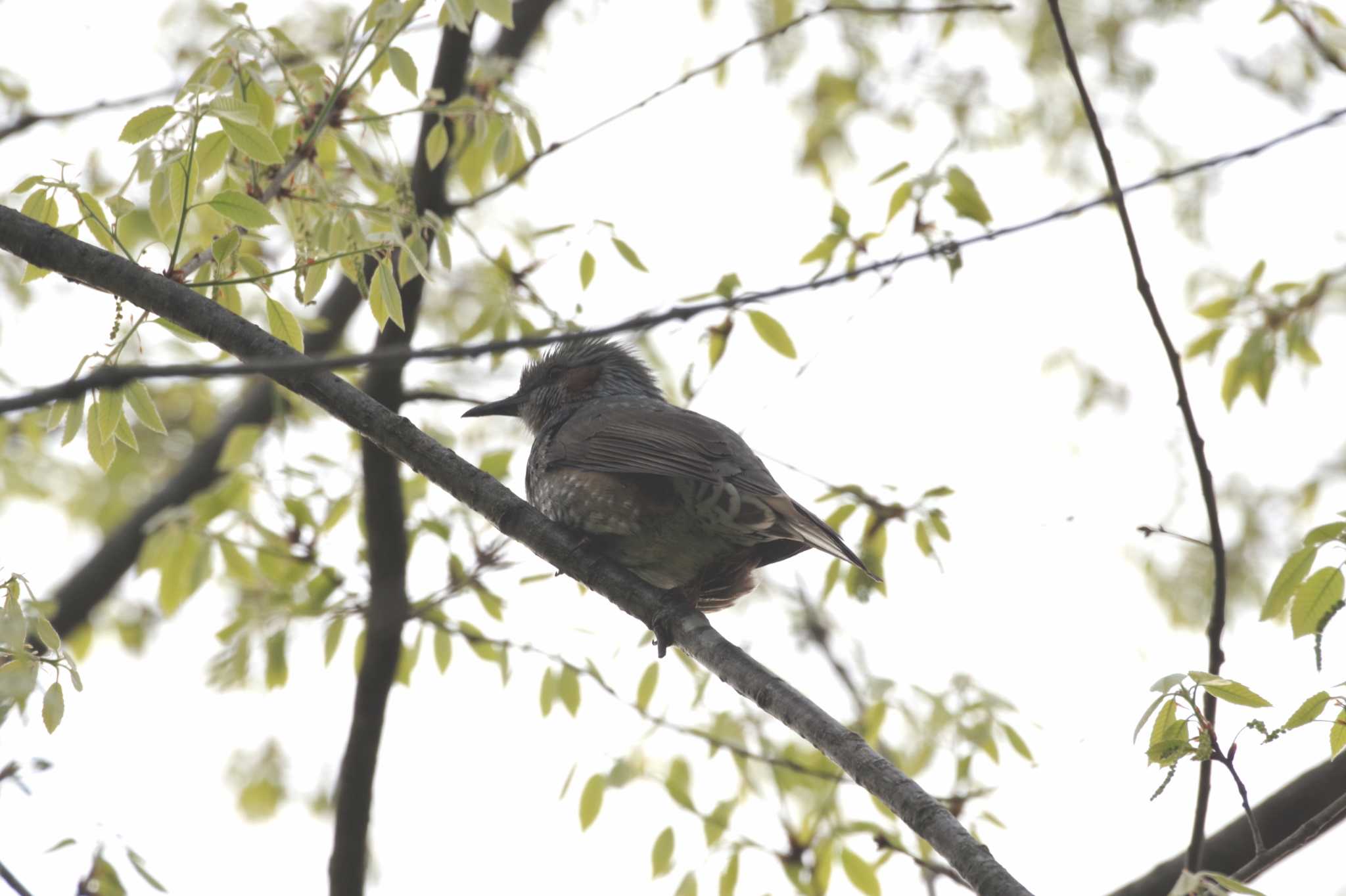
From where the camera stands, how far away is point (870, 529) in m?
4.62

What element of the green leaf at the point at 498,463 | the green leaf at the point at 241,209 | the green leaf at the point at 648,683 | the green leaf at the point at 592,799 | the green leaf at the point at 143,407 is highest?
the green leaf at the point at 498,463

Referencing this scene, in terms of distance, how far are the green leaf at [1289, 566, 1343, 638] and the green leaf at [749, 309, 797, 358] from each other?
1.97 meters

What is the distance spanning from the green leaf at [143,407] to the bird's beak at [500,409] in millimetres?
2492

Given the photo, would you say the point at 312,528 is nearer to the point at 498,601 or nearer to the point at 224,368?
the point at 498,601

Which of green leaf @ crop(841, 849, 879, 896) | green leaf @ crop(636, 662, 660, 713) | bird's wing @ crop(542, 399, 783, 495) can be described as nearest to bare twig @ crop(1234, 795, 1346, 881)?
green leaf @ crop(841, 849, 879, 896)

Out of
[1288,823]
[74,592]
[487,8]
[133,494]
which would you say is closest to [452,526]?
[487,8]

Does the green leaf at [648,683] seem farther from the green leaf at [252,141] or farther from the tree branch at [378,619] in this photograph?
the green leaf at [252,141]

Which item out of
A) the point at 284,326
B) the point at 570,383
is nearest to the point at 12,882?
the point at 284,326

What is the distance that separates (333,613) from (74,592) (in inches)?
156

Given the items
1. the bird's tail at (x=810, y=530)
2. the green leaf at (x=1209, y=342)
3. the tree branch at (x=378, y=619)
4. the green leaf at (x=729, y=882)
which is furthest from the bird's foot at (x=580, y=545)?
the green leaf at (x=1209, y=342)

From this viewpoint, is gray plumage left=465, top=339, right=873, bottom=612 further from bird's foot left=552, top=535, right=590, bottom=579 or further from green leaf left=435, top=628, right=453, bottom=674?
green leaf left=435, top=628, right=453, bottom=674

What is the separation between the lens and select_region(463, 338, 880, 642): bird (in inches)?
169

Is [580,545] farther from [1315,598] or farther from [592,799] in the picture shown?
[1315,598]

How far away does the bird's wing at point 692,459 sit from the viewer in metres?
4.15
